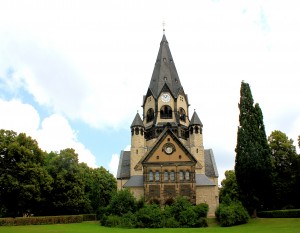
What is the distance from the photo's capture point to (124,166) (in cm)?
6188

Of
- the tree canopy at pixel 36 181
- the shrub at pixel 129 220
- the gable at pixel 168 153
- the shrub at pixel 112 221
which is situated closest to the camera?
the shrub at pixel 129 220

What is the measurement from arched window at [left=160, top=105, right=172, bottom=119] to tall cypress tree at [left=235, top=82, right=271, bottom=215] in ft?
60.3

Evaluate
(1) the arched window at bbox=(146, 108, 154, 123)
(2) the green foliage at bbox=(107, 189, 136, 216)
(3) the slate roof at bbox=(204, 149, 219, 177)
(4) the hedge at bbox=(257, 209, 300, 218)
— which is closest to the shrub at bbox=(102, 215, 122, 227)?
(2) the green foliage at bbox=(107, 189, 136, 216)

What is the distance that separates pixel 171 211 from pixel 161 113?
73.5 ft

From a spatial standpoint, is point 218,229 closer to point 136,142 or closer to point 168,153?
point 168,153

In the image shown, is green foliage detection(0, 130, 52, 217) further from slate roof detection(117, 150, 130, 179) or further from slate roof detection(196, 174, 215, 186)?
slate roof detection(196, 174, 215, 186)

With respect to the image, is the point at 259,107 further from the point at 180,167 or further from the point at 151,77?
the point at 151,77

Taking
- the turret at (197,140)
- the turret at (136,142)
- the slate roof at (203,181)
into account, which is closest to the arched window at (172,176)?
the slate roof at (203,181)

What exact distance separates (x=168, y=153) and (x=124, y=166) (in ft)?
37.7

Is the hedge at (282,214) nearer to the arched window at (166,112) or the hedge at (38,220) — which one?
the arched window at (166,112)

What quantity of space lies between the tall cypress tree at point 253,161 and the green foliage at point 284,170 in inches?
267

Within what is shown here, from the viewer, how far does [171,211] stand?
44.2 m

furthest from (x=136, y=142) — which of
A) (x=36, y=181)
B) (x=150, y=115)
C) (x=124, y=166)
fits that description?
(x=36, y=181)

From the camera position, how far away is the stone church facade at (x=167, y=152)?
2071 inches
